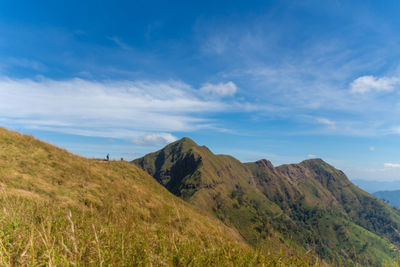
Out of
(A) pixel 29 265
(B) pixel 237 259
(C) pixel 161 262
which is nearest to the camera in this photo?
(A) pixel 29 265

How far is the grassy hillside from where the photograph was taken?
3.60 metres

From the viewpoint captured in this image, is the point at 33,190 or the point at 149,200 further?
the point at 149,200

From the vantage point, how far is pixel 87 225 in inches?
220

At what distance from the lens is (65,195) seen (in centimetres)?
1523

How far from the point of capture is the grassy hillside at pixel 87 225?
3.60 m

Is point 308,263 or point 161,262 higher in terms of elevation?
point 161,262

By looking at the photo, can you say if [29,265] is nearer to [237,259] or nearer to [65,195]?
[237,259]

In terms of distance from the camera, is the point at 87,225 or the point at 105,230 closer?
the point at 105,230

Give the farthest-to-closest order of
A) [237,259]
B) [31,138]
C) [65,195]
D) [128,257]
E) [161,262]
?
1. [31,138]
2. [65,195]
3. [237,259]
4. [128,257]
5. [161,262]

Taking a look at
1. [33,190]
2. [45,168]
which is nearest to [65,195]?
[33,190]

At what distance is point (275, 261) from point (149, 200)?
19140mm

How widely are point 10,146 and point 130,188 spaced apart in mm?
12312

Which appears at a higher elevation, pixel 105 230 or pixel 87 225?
pixel 105 230

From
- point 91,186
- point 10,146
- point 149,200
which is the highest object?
point 10,146
